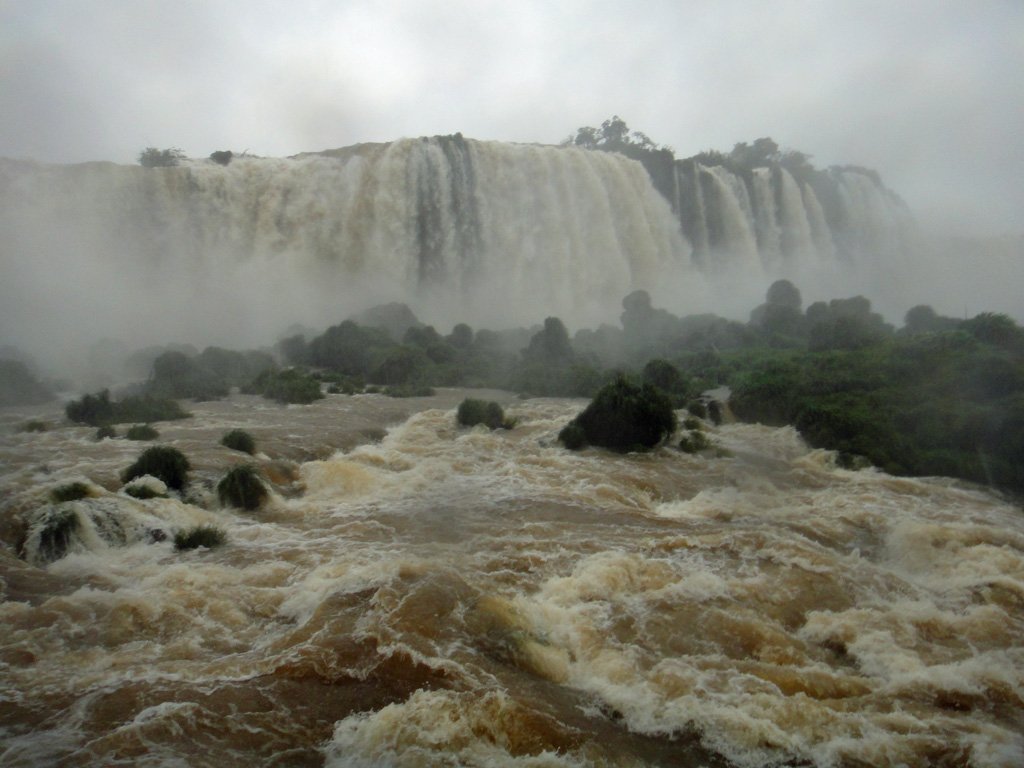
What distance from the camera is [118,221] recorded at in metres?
30.4

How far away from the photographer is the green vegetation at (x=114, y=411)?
16062 millimetres

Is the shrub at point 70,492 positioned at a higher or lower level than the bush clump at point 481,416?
lower

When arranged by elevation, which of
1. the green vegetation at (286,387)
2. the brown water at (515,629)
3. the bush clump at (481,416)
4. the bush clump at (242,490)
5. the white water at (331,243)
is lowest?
the brown water at (515,629)

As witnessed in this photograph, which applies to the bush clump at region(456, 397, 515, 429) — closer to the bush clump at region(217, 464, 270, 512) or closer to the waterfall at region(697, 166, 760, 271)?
the bush clump at region(217, 464, 270, 512)

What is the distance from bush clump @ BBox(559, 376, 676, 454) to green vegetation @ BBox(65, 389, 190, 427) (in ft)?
35.1

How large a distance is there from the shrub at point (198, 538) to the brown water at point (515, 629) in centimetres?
20

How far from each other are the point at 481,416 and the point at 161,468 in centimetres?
798

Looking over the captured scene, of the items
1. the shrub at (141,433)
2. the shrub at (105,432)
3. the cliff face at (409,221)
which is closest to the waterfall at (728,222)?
the cliff face at (409,221)

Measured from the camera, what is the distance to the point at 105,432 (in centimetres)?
1422

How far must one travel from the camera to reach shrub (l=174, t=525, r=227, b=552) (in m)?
8.36

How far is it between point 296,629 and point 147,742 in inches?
72.6

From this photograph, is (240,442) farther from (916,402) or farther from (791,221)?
(791,221)

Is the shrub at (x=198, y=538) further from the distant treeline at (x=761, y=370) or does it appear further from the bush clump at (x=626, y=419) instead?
the distant treeline at (x=761, y=370)

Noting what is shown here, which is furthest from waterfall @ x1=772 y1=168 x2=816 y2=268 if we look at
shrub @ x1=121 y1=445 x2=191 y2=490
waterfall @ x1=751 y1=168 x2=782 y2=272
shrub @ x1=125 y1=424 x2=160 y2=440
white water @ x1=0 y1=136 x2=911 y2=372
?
shrub @ x1=121 y1=445 x2=191 y2=490
